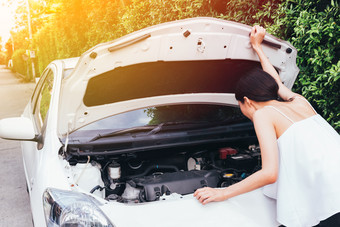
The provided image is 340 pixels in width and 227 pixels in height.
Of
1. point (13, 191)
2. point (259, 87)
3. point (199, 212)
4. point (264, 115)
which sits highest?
point (259, 87)

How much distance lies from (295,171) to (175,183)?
0.84 metres

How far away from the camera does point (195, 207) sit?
5.42 feet

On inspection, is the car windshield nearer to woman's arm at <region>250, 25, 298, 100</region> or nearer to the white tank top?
woman's arm at <region>250, 25, 298, 100</region>

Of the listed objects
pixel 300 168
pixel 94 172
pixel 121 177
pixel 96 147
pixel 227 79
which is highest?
pixel 227 79

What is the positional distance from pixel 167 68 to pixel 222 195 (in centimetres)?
106

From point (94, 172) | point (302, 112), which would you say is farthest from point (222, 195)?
point (94, 172)

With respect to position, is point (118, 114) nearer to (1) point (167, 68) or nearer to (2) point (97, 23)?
(1) point (167, 68)

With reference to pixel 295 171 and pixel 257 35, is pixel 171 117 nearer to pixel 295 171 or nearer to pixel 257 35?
pixel 257 35

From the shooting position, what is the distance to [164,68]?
232 centimetres

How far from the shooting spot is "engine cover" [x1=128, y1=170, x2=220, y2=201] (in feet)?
6.88

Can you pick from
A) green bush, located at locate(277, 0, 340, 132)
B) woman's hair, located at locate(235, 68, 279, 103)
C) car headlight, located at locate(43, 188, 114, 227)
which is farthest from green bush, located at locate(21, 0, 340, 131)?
car headlight, located at locate(43, 188, 114, 227)

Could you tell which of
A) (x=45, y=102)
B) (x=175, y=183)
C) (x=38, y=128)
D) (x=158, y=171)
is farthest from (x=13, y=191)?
(x=175, y=183)

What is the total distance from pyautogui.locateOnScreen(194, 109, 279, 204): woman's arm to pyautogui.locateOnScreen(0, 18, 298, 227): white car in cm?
5

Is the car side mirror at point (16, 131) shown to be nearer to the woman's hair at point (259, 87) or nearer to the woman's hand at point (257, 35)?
the woman's hair at point (259, 87)
